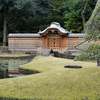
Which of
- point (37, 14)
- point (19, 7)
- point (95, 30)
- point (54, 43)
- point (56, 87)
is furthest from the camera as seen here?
point (37, 14)

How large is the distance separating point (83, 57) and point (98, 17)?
176 cm

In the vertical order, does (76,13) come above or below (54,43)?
above

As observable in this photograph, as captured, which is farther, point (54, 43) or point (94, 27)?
point (54, 43)

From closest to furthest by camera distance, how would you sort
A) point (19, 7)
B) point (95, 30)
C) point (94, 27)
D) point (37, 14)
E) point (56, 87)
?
point (95, 30) → point (94, 27) → point (56, 87) → point (19, 7) → point (37, 14)

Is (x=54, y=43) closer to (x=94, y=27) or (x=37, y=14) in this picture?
(x=37, y=14)

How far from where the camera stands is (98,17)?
10.7m

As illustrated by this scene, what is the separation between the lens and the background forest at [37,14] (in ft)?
144

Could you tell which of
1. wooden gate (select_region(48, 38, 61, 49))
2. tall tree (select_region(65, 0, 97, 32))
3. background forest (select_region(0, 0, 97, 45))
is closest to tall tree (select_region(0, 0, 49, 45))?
background forest (select_region(0, 0, 97, 45))

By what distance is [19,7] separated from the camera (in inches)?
1666

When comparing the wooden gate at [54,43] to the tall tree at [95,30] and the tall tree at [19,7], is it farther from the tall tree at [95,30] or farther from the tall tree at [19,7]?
the tall tree at [95,30]

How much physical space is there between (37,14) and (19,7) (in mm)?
7430

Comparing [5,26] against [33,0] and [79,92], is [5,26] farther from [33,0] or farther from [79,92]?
[79,92]

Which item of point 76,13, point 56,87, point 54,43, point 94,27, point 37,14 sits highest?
point 37,14

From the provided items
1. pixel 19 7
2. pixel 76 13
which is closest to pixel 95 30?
pixel 19 7
